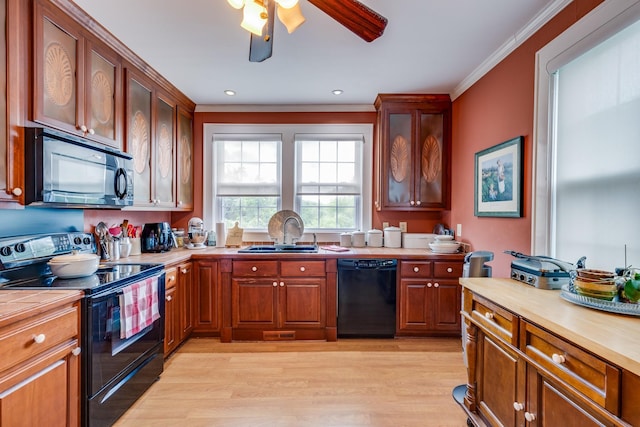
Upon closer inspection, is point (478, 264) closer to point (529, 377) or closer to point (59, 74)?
point (529, 377)

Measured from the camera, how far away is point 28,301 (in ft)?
4.33

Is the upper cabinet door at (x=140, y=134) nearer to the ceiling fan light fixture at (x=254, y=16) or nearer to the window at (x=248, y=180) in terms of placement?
the window at (x=248, y=180)

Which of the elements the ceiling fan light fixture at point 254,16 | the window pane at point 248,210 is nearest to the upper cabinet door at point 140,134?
the window pane at point 248,210

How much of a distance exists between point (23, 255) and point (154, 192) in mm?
1174

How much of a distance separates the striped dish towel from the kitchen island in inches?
80.7

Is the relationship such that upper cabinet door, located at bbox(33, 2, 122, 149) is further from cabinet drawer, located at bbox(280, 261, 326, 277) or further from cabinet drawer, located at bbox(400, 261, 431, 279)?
cabinet drawer, located at bbox(400, 261, 431, 279)

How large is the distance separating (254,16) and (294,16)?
20cm

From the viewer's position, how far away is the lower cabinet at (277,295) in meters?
2.93

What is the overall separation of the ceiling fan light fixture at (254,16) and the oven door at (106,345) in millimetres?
1577

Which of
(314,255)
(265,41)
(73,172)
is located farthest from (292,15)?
(314,255)

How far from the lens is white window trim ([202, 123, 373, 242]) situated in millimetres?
3594

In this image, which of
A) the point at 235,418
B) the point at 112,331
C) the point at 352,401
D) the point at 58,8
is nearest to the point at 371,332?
the point at 352,401

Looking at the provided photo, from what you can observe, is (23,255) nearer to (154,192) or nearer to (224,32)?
(154,192)

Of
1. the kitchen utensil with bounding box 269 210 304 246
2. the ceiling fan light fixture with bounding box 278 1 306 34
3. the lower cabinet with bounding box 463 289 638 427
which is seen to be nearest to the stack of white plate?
the lower cabinet with bounding box 463 289 638 427
